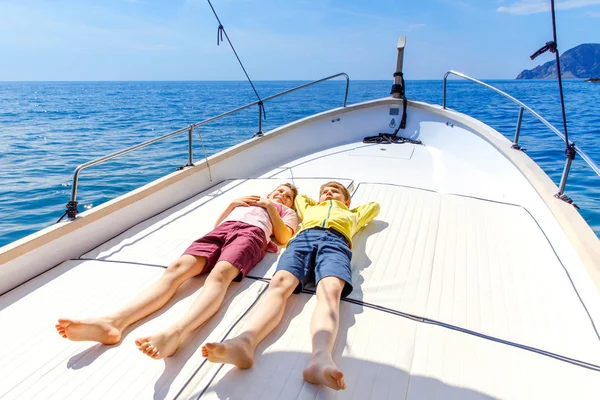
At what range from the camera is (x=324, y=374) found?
1227 mm

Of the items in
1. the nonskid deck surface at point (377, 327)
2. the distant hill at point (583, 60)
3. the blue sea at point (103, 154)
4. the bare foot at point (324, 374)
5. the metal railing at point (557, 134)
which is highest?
the distant hill at point (583, 60)

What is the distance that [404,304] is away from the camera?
1718mm

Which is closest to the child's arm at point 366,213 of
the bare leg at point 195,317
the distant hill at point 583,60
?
the bare leg at point 195,317

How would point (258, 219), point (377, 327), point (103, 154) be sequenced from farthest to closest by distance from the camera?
point (103, 154) < point (258, 219) < point (377, 327)

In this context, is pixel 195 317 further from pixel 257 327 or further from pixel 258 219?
pixel 258 219

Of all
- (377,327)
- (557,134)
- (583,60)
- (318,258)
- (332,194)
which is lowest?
(377,327)

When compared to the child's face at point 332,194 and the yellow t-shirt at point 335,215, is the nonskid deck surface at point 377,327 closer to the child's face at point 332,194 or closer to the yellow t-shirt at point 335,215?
the yellow t-shirt at point 335,215

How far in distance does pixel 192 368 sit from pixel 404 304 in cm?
94

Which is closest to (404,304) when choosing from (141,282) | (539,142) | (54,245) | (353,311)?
(353,311)

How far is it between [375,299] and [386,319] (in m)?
0.14

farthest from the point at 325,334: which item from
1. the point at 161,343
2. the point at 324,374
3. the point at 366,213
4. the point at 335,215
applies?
the point at 366,213

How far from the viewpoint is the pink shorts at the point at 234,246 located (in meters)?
1.86

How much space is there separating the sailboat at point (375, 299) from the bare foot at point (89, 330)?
0.04 metres

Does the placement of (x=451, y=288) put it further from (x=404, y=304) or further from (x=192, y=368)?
(x=192, y=368)
